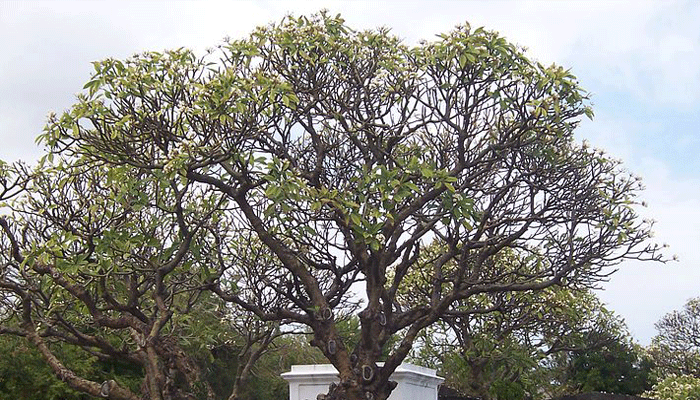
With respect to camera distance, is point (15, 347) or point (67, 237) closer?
point (67, 237)

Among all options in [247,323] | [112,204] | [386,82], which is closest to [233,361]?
[247,323]

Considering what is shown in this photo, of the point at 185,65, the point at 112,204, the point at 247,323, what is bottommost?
the point at 247,323

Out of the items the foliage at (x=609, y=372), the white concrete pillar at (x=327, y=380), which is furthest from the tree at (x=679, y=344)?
the white concrete pillar at (x=327, y=380)

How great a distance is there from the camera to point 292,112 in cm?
1371

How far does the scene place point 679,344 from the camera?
35.5 m

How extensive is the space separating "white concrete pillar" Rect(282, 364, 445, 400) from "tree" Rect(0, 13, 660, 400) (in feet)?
12.3

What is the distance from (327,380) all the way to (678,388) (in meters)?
15.2

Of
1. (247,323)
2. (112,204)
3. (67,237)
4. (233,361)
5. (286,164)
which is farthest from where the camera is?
(233,361)

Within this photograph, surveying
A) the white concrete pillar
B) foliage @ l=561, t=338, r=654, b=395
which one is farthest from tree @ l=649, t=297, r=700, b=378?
the white concrete pillar

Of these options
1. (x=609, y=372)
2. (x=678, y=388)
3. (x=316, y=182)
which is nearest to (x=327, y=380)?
(x=316, y=182)

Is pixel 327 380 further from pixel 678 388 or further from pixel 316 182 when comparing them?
pixel 678 388

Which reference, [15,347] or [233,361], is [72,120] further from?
[233,361]

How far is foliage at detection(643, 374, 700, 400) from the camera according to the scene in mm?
28686

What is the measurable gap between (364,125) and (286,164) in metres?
1.74
